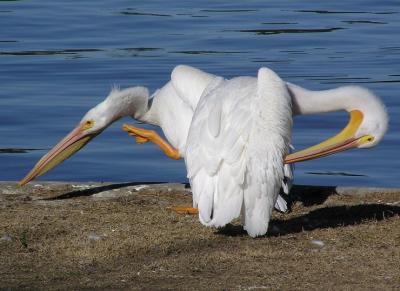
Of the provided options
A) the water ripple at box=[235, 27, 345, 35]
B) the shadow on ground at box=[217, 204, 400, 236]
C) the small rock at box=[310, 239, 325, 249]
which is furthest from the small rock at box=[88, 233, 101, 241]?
the water ripple at box=[235, 27, 345, 35]

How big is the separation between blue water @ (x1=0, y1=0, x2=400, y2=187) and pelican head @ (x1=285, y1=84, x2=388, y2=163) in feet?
11.7

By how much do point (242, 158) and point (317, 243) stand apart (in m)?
0.72

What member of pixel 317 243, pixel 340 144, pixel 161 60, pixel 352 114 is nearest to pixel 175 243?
pixel 317 243

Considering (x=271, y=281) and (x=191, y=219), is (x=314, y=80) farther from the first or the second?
(x=271, y=281)

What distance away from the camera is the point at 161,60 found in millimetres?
17125

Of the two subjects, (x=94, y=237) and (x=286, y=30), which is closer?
(x=94, y=237)

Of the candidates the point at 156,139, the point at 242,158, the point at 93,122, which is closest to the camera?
the point at 242,158

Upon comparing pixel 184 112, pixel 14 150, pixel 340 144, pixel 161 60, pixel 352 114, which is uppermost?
pixel 352 114

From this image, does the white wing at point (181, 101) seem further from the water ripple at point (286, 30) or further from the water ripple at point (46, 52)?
the water ripple at point (286, 30)

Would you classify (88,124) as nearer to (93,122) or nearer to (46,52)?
(93,122)

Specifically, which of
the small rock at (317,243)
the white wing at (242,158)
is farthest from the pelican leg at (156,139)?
the small rock at (317,243)

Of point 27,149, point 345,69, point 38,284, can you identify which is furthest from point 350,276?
point 345,69

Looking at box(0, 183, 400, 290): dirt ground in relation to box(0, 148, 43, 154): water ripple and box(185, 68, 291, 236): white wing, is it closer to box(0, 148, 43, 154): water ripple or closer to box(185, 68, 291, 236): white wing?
box(185, 68, 291, 236): white wing

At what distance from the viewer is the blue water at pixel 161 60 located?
42.4ft
